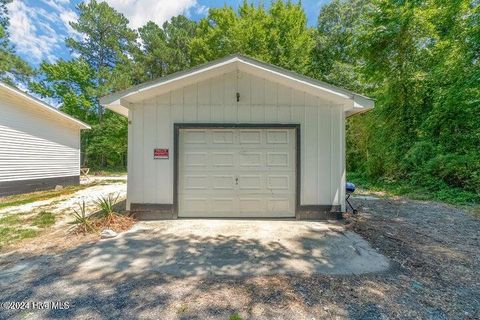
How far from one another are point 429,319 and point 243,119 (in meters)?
4.17

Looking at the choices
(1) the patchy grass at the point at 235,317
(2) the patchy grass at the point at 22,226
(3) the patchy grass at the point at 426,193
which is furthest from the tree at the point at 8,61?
(3) the patchy grass at the point at 426,193

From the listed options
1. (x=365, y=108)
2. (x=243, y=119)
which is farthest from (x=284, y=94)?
Result: (x=365, y=108)

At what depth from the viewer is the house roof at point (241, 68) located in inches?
190

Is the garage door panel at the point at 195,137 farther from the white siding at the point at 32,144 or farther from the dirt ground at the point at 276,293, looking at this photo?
the white siding at the point at 32,144

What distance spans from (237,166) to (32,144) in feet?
28.9

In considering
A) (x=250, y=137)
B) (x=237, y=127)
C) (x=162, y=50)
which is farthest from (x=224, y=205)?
(x=162, y=50)

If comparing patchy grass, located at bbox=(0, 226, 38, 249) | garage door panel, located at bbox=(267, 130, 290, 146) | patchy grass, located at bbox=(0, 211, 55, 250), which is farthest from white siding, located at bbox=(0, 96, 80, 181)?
garage door panel, located at bbox=(267, 130, 290, 146)

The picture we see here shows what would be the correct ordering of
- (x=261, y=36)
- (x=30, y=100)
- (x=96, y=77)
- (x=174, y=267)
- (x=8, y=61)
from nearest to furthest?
(x=174, y=267)
(x=30, y=100)
(x=8, y=61)
(x=261, y=36)
(x=96, y=77)

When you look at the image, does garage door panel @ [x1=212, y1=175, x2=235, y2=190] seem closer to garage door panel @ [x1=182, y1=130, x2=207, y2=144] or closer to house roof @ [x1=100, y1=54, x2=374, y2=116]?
garage door panel @ [x1=182, y1=130, x2=207, y2=144]

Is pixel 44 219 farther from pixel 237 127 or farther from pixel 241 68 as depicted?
pixel 241 68

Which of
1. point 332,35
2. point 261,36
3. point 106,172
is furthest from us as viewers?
point 106,172

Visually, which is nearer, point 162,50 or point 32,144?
point 32,144

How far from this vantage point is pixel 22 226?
16.3 feet

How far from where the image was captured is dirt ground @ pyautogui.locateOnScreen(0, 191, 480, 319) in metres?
2.24
